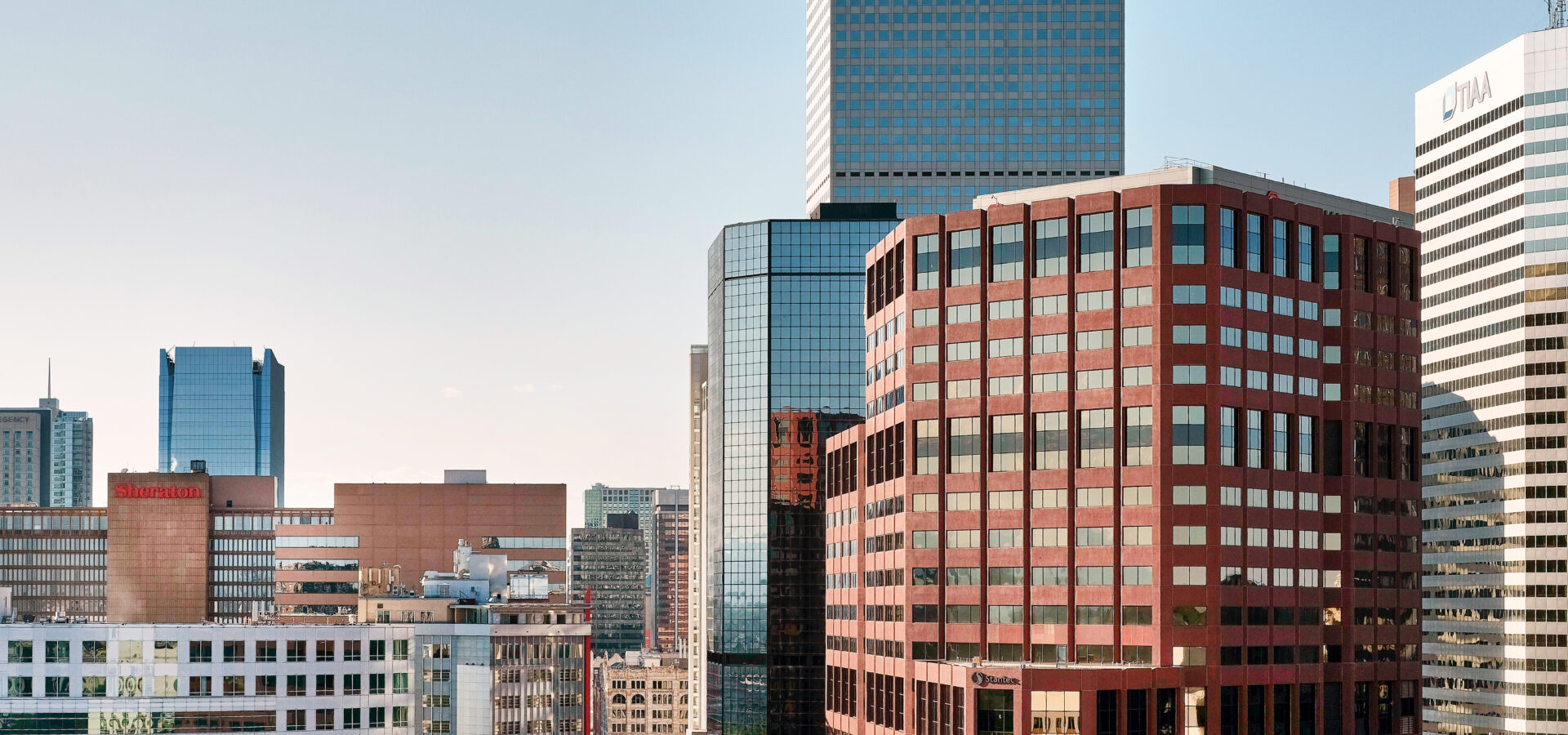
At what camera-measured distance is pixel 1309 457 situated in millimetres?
177500

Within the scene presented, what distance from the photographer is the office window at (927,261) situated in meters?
187

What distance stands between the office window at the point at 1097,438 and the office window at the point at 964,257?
63.4 ft

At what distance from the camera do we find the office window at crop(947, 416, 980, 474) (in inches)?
7190

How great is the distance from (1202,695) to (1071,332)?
36.9m

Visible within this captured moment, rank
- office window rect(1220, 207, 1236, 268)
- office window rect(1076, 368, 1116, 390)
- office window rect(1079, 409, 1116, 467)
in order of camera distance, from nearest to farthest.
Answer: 1. office window rect(1220, 207, 1236, 268)
2. office window rect(1079, 409, 1116, 467)
3. office window rect(1076, 368, 1116, 390)

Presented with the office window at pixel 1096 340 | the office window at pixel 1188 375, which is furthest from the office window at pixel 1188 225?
the office window at pixel 1096 340

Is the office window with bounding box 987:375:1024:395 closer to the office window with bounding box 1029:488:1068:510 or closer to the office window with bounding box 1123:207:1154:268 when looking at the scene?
the office window with bounding box 1029:488:1068:510

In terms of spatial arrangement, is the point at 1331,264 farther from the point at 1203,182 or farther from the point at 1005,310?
the point at 1005,310

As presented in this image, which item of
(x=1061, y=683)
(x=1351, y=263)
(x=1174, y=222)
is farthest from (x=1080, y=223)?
(x=1061, y=683)

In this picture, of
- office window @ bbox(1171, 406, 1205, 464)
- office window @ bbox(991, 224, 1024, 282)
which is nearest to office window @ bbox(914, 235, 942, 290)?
office window @ bbox(991, 224, 1024, 282)

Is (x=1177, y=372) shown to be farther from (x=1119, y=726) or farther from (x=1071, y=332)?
(x=1119, y=726)

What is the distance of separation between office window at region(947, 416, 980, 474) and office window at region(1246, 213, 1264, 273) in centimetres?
3109

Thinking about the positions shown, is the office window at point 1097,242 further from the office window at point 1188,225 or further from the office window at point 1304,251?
the office window at point 1304,251

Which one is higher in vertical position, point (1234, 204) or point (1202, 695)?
point (1234, 204)
